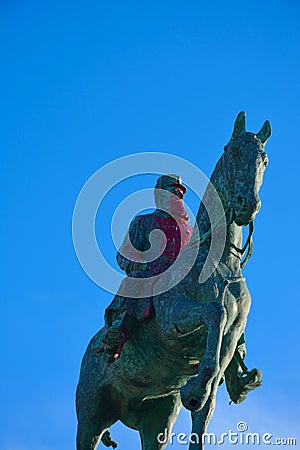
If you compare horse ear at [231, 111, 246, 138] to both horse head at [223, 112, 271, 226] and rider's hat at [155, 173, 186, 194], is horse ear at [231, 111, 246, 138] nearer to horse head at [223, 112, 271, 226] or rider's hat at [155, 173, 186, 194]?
horse head at [223, 112, 271, 226]

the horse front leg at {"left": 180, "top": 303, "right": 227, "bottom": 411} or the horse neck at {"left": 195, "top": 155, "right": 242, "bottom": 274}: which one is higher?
the horse neck at {"left": 195, "top": 155, "right": 242, "bottom": 274}

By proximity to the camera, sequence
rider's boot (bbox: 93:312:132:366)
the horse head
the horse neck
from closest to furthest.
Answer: the horse head < the horse neck < rider's boot (bbox: 93:312:132:366)

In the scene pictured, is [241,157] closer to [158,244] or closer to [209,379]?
[158,244]

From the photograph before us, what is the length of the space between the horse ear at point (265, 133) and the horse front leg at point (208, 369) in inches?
80.3

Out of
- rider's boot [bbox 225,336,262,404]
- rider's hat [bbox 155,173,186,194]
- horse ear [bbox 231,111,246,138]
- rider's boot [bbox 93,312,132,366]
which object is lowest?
rider's boot [bbox 225,336,262,404]

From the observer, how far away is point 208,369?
10.1 m

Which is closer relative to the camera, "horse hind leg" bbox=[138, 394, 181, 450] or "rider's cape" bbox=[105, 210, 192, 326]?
"rider's cape" bbox=[105, 210, 192, 326]

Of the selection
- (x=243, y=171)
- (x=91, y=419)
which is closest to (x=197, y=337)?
(x=243, y=171)

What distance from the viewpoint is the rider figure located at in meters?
11.4

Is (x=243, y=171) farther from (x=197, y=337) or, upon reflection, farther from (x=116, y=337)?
(x=116, y=337)

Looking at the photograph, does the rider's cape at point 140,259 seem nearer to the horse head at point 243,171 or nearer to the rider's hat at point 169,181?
the rider's hat at point 169,181

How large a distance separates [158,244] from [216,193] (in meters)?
1.02

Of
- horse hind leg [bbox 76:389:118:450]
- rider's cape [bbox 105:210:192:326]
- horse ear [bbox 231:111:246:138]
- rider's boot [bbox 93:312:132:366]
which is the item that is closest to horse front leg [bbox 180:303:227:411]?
rider's cape [bbox 105:210:192:326]

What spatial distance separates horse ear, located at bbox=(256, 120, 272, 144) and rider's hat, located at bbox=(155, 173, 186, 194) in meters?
1.43
